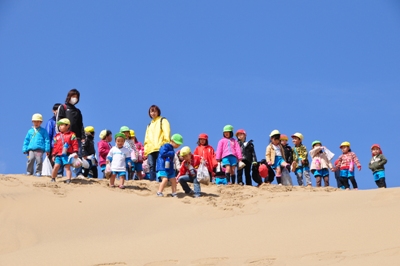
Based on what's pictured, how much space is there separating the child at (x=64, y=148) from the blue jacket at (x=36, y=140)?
0.70 metres

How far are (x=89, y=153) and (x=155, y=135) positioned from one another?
6.74ft

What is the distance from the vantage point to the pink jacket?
591 inches

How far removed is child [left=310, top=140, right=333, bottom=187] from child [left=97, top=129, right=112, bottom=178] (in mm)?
4863

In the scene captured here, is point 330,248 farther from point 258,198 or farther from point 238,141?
point 238,141

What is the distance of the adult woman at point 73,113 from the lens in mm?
14156

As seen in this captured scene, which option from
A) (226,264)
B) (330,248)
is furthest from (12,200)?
(330,248)

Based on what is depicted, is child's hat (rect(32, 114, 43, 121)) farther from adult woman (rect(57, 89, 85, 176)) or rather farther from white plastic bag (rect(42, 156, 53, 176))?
white plastic bag (rect(42, 156, 53, 176))

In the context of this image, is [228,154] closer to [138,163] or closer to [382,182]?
[138,163]

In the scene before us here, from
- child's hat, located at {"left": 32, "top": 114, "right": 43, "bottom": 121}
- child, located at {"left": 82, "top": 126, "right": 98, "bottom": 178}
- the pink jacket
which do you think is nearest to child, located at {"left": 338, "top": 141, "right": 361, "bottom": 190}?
the pink jacket

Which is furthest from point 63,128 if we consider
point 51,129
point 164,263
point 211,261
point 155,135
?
point 211,261

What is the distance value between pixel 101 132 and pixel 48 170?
225 centimetres

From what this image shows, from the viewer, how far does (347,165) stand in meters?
15.4

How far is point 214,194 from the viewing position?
43.6 ft

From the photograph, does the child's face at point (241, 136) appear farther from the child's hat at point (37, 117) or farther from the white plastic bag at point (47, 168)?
the child's hat at point (37, 117)
